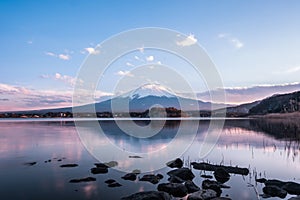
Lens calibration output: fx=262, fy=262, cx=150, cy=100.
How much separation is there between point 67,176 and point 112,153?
10.4 metres

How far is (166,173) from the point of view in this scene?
57.0 ft

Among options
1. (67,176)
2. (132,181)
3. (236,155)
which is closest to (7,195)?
(67,176)

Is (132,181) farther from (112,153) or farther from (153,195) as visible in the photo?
(112,153)

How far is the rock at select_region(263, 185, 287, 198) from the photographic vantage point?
12.5 meters

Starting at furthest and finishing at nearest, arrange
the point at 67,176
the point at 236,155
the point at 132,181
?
1. the point at 236,155
2. the point at 67,176
3. the point at 132,181

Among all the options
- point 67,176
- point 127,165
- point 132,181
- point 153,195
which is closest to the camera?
point 153,195

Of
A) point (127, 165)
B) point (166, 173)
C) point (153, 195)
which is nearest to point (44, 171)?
point (127, 165)

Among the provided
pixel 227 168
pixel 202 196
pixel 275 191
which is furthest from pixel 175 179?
pixel 275 191


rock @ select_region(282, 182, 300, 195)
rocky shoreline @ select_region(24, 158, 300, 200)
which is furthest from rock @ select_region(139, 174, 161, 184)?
rock @ select_region(282, 182, 300, 195)

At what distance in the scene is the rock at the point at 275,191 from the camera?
40.9 ft

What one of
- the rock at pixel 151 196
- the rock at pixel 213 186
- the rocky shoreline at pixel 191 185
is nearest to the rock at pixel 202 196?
the rocky shoreline at pixel 191 185

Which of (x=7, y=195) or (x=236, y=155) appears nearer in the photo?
(x=7, y=195)

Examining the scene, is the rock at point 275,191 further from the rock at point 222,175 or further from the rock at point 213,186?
the rock at point 222,175

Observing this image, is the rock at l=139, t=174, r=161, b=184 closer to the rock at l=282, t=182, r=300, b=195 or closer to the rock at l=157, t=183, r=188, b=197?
the rock at l=157, t=183, r=188, b=197
